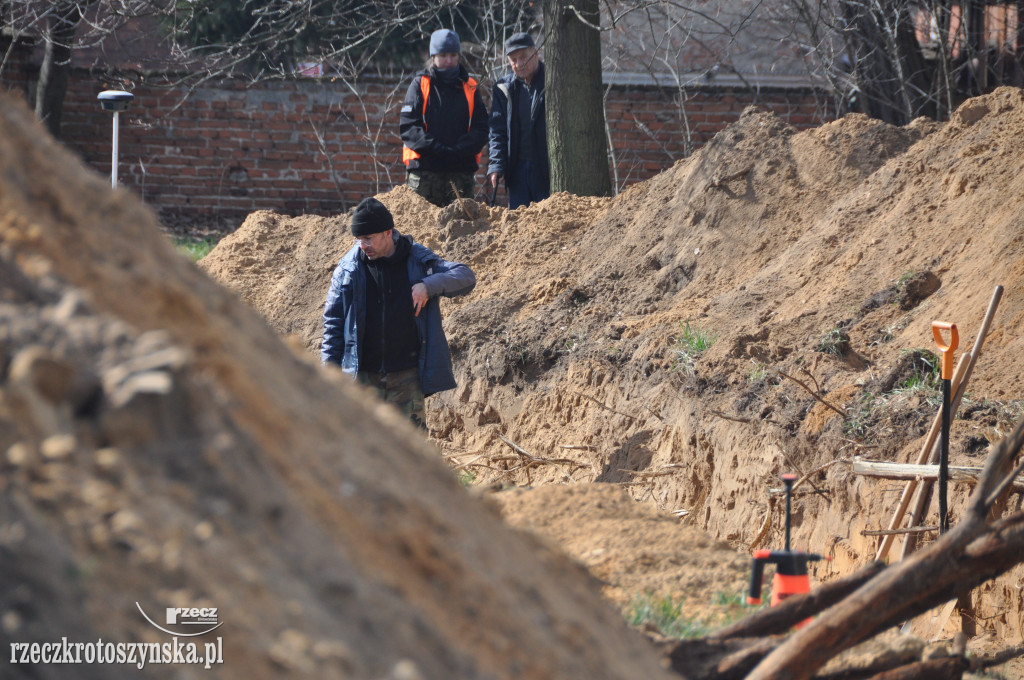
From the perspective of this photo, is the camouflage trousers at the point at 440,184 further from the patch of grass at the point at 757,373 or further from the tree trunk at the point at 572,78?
the patch of grass at the point at 757,373

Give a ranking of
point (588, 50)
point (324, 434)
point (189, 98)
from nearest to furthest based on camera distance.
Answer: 1. point (324, 434)
2. point (588, 50)
3. point (189, 98)

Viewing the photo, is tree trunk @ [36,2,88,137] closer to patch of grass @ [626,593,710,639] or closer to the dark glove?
the dark glove

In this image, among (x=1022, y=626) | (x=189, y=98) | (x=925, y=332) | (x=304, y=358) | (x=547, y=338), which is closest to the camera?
(x=304, y=358)

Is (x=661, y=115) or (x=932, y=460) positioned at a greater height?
(x=661, y=115)

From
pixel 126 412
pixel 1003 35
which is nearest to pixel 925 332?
pixel 126 412

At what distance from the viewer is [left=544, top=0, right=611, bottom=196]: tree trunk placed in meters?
8.70

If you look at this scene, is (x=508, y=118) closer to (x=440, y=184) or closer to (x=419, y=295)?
(x=440, y=184)

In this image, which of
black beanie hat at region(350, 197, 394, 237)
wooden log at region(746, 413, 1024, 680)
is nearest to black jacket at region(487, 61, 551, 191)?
black beanie hat at region(350, 197, 394, 237)

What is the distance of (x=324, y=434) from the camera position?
1.88 meters

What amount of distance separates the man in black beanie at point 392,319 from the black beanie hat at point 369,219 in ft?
0.36

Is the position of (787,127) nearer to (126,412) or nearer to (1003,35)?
(1003,35)

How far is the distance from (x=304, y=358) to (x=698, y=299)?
17.7 feet

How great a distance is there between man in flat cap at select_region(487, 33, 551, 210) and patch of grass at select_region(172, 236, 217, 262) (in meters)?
3.77

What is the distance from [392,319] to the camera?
19.0 feet
